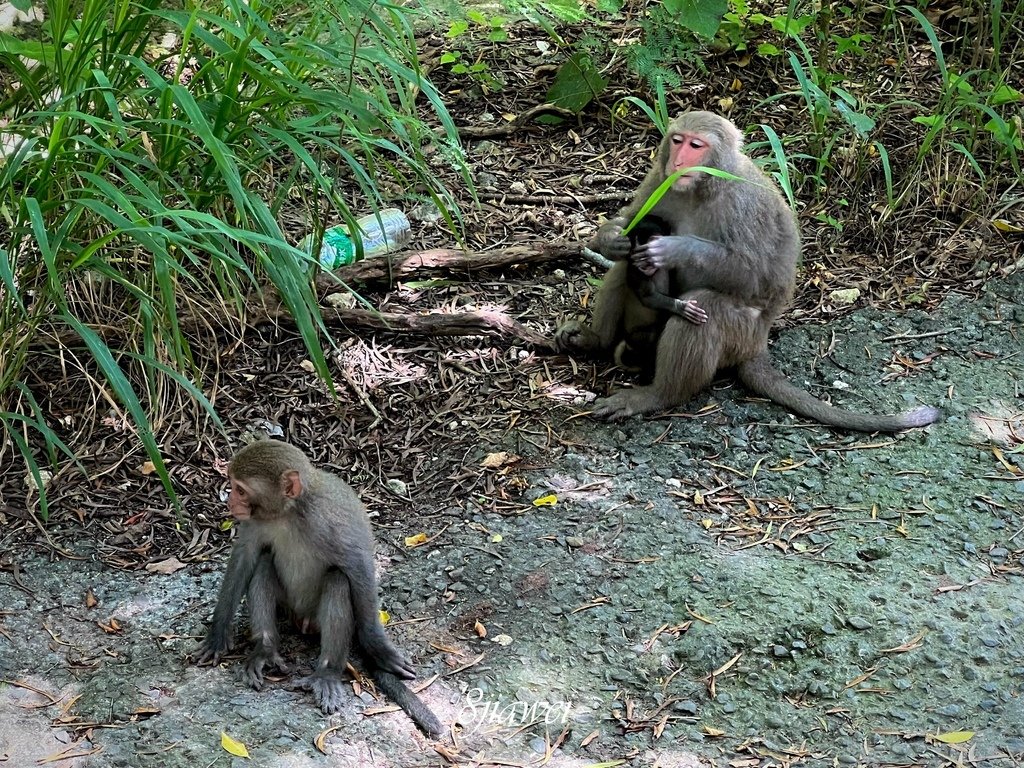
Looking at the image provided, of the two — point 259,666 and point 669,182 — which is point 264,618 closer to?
point 259,666

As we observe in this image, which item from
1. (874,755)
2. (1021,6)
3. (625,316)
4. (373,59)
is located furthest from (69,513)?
(1021,6)

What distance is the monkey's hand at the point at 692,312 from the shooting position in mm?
5270

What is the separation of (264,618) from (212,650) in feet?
0.65

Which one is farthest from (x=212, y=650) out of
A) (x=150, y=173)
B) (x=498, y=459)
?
(x=150, y=173)

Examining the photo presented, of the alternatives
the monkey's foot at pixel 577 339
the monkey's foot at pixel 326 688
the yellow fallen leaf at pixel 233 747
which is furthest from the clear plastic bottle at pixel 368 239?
the yellow fallen leaf at pixel 233 747

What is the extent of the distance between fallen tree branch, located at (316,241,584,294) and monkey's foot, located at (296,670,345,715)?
7.21 feet

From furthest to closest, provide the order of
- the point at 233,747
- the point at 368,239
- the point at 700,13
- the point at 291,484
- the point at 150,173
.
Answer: the point at 700,13
the point at 368,239
the point at 150,173
the point at 291,484
the point at 233,747

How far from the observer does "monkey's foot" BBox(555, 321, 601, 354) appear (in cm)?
563

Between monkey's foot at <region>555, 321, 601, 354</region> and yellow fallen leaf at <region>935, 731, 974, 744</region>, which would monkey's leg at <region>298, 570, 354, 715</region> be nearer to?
yellow fallen leaf at <region>935, 731, 974, 744</region>

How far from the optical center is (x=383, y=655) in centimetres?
389

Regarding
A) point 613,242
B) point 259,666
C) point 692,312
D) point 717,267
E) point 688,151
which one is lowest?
point 259,666

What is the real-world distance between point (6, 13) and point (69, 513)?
3353 millimetres

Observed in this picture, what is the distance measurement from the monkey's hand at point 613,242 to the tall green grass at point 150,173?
31.6 inches

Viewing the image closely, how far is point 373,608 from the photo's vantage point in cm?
392
